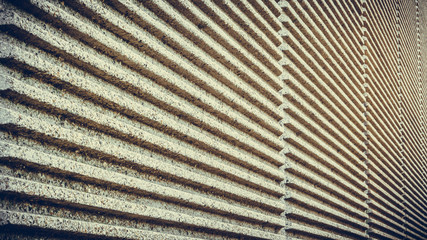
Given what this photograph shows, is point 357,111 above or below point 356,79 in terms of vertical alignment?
below

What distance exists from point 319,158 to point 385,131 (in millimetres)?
2536

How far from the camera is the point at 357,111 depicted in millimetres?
4820

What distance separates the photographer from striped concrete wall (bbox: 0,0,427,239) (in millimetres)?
1497

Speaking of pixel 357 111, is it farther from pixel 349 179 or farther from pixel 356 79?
pixel 349 179

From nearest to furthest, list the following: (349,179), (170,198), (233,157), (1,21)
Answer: (1,21), (170,198), (233,157), (349,179)

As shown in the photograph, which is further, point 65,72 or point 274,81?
point 274,81

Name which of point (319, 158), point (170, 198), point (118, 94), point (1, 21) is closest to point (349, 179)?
point (319, 158)

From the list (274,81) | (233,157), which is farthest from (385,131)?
(233,157)

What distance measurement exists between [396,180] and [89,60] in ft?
19.5

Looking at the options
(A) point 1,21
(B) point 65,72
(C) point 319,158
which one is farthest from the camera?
(C) point 319,158

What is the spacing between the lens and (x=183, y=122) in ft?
7.48

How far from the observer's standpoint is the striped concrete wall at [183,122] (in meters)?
1.50

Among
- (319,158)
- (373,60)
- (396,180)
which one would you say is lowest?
(319,158)

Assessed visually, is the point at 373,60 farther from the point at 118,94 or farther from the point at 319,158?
the point at 118,94
